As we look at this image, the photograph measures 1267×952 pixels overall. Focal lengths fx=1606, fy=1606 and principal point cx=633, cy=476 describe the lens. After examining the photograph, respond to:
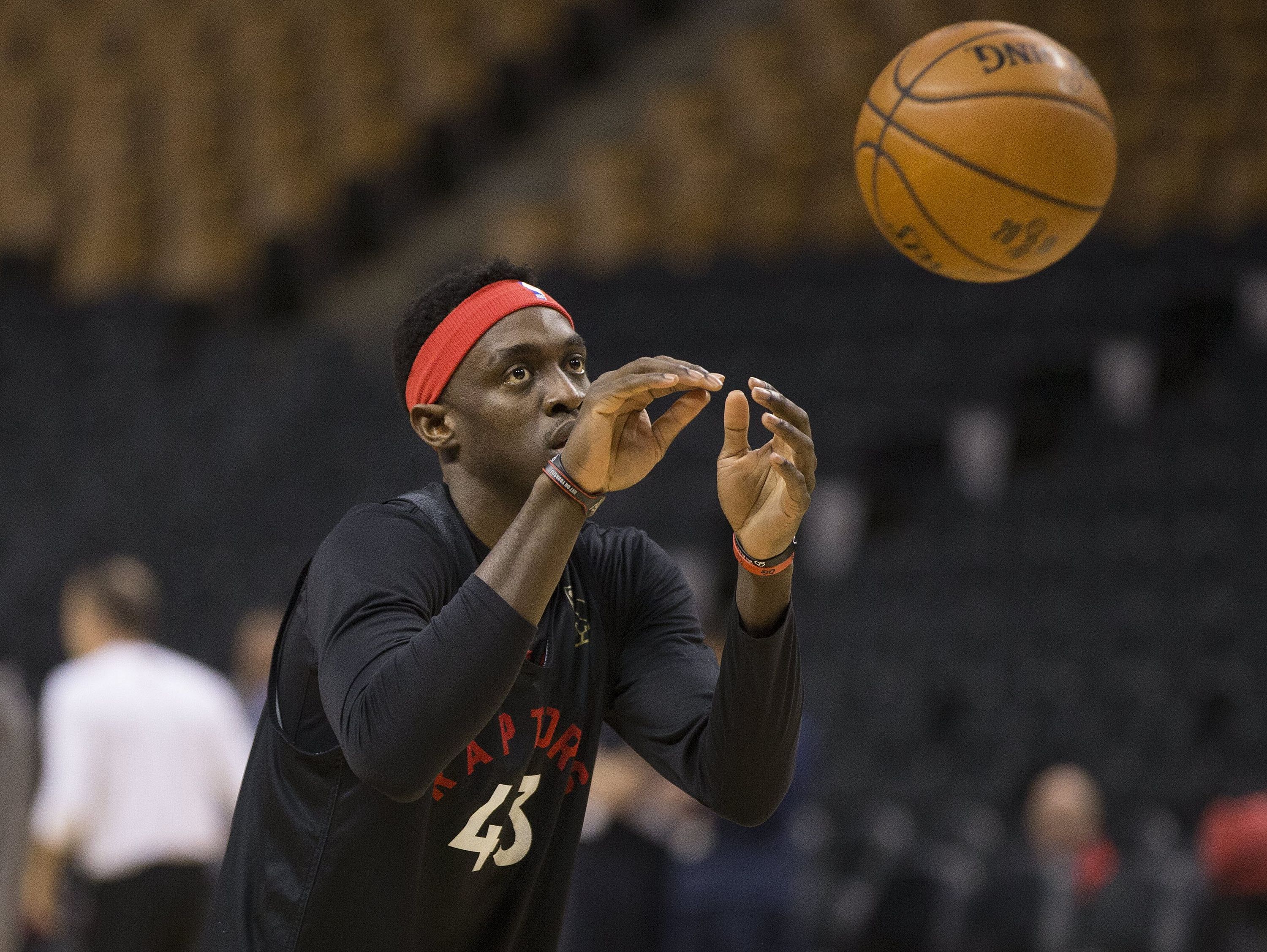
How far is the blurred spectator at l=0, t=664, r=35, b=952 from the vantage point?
2955 millimetres

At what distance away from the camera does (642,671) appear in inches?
81.6

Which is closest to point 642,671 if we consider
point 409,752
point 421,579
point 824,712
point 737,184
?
point 421,579

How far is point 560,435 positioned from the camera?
6.33 feet

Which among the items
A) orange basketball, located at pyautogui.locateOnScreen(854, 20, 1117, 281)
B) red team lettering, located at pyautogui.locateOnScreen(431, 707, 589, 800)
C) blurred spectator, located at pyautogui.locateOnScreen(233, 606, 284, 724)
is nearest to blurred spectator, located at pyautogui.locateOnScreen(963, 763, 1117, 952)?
blurred spectator, located at pyautogui.locateOnScreen(233, 606, 284, 724)

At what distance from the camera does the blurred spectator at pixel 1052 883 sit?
5.52 meters

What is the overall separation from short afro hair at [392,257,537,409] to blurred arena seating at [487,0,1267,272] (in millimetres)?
6740

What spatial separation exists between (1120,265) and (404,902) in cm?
701

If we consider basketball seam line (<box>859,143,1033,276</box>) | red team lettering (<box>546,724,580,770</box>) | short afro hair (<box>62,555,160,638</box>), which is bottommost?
short afro hair (<box>62,555,160,638</box>)

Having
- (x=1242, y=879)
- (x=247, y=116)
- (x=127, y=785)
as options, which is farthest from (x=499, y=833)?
(x=247, y=116)

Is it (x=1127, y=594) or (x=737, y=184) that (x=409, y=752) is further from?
(x=737, y=184)

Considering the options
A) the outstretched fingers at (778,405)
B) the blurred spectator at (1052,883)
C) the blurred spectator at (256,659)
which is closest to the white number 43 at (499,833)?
the outstretched fingers at (778,405)

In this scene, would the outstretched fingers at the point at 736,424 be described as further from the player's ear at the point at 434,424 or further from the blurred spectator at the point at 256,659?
the blurred spectator at the point at 256,659

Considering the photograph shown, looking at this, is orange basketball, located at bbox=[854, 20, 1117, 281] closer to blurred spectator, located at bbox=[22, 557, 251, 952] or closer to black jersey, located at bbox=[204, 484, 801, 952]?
black jersey, located at bbox=[204, 484, 801, 952]

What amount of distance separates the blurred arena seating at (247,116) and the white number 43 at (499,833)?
8545 mm
